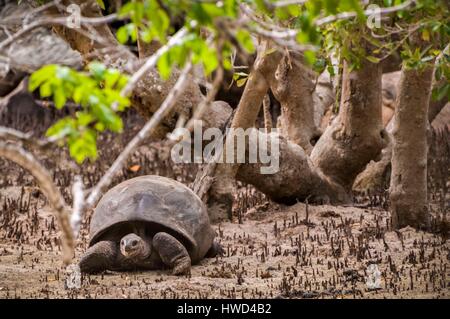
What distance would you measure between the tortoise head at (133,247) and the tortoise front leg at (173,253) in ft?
0.44

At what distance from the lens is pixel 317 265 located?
7.39m

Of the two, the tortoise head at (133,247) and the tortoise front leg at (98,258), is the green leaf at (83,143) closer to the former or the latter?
the tortoise head at (133,247)

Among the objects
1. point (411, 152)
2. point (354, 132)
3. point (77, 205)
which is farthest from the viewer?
point (354, 132)

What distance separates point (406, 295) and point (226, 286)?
139 centimetres

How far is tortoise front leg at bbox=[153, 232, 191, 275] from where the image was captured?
7.10 metres

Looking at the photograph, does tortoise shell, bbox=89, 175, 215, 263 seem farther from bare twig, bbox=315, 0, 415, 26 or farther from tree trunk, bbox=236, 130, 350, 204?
bare twig, bbox=315, 0, 415, 26

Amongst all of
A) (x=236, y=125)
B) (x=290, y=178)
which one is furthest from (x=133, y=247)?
(x=290, y=178)

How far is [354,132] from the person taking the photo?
955 cm

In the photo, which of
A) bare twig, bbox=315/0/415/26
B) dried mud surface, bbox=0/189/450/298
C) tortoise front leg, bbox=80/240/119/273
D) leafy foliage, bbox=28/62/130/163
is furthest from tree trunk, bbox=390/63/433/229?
leafy foliage, bbox=28/62/130/163

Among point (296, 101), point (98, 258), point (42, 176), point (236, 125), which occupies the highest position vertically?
point (296, 101)

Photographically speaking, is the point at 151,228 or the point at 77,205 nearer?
the point at 77,205

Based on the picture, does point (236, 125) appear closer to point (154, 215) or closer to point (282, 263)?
point (282, 263)

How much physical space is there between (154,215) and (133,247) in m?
0.39
